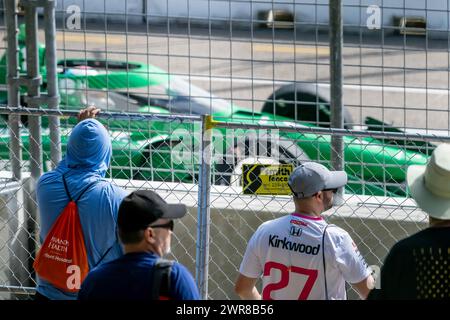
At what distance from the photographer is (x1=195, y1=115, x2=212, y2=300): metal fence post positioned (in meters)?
6.51

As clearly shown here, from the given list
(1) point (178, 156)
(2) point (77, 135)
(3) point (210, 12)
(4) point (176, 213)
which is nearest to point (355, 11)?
(3) point (210, 12)

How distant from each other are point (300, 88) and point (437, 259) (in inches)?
242

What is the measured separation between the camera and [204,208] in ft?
21.9

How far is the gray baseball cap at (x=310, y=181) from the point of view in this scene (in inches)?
231

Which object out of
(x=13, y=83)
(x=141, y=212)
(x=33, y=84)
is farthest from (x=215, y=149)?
(x=141, y=212)

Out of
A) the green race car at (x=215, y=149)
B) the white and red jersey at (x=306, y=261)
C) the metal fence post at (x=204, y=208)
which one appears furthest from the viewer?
the green race car at (x=215, y=149)

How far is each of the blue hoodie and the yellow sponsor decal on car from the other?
2.99 feet

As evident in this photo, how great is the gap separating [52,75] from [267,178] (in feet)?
6.16

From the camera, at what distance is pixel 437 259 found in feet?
15.5

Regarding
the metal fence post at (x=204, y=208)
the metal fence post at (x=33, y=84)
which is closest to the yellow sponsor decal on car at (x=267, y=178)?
the metal fence post at (x=204, y=208)

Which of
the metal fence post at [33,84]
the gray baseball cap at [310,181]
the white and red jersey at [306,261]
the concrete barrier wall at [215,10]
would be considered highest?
the concrete barrier wall at [215,10]

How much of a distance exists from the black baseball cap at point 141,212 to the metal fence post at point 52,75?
9.26 ft

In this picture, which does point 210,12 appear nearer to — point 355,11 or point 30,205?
point 355,11

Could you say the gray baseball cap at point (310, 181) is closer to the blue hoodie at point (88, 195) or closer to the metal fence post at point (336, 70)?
the blue hoodie at point (88, 195)
